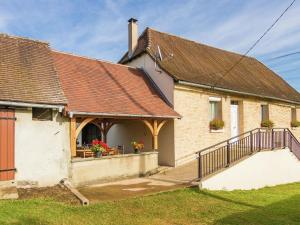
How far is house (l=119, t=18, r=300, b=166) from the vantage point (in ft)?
45.7

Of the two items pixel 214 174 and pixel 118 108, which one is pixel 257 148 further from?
pixel 118 108

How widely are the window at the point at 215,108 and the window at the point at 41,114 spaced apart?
8.16m

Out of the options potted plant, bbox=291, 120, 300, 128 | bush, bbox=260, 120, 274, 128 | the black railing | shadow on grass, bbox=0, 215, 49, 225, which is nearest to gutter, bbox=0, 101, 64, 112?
shadow on grass, bbox=0, 215, 49, 225

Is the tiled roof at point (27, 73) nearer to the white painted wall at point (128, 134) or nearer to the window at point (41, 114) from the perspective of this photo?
the window at point (41, 114)

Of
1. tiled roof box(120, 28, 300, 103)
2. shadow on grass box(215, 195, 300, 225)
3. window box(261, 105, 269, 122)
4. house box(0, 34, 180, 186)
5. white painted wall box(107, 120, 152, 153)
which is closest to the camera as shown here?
shadow on grass box(215, 195, 300, 225)

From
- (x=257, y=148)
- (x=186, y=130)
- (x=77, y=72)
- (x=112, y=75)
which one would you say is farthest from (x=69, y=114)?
(x=257, y=148)

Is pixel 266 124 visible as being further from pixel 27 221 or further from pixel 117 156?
pixel 27 221

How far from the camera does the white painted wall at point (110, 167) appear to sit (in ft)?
33.2

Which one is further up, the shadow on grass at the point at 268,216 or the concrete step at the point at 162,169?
the concrete step at the point at 162,169

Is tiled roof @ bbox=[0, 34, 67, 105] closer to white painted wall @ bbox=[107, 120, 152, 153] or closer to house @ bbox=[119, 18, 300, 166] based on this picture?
white painted wall @ bbox=[107, 120, 152, 153]

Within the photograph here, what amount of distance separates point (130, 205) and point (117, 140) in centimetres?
837

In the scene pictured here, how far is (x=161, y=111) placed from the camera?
42.5 feet

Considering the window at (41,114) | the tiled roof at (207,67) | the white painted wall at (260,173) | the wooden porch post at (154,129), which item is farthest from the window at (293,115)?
the window at (41,114)

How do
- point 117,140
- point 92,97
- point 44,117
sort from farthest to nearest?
point 117,140 < point 92,97 < point 44,117
